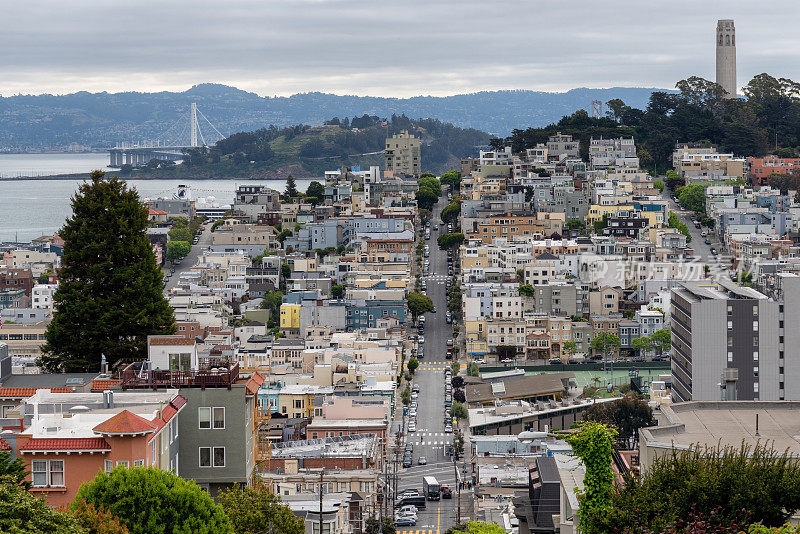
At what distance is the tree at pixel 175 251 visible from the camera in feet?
185

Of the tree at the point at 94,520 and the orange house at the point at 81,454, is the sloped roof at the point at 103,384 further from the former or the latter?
the tree at the point at 94,520

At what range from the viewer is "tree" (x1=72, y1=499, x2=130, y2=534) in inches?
316

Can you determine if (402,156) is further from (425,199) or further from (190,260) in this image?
(190,260)

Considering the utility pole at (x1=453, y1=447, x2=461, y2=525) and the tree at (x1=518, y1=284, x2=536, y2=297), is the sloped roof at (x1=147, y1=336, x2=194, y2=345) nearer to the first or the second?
the utility pole at (x1=453, y1=447, x2=461, y2=525)

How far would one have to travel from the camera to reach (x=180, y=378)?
10234mm

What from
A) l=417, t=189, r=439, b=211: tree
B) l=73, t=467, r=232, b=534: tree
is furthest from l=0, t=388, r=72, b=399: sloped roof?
l=417, t=189, r=439, b=211: tree

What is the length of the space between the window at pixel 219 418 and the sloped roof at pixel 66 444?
116cm

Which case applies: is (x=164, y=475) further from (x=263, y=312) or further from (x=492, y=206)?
(x=492, y=206)

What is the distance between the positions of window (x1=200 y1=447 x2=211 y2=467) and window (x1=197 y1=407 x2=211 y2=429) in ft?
0.55

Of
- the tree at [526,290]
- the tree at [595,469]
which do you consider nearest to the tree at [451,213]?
the tree at [526,290]

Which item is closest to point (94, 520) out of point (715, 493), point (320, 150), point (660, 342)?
point (715, 493)

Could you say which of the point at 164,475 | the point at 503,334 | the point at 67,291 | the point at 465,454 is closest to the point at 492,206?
the point at 503,334

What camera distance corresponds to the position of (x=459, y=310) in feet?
148

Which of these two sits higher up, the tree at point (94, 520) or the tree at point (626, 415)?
the tree at point (94, 520)
